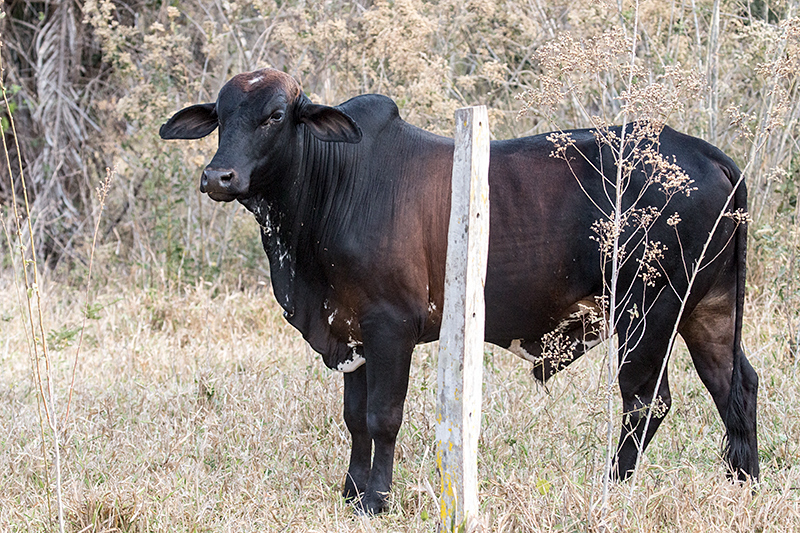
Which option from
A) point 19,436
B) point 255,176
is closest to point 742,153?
point 255,176

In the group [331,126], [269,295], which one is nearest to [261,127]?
[331,126]

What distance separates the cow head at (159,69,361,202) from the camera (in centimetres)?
338

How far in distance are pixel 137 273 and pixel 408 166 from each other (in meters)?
3.92

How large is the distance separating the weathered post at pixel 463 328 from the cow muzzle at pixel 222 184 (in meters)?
0.92

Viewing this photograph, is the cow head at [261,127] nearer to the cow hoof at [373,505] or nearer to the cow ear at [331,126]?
the cow ear at [331,126]

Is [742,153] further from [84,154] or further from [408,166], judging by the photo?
[84,154]

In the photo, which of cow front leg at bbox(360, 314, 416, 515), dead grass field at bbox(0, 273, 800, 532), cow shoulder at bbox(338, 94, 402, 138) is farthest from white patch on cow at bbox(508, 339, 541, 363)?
cow shoulder at bbox(338, 94, 402, 138)

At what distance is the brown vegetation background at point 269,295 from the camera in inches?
132

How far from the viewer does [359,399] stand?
3936 millimetres

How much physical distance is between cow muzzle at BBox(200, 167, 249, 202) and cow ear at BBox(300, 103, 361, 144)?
37 cm

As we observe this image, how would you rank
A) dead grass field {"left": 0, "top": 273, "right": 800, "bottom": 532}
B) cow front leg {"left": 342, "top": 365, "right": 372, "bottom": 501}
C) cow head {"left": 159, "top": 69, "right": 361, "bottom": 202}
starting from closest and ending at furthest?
dead grass field {"left": 0, "top": 273, "right": 800, "bottom": 532}, cow head {"left": 159, "top": 69, "right": 361, "bottom": 202}, cow front leg {"left": 342, "top": 365, "right": 372, "bottom": 501}

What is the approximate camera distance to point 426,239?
3.65 meters

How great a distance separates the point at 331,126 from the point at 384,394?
1050mm

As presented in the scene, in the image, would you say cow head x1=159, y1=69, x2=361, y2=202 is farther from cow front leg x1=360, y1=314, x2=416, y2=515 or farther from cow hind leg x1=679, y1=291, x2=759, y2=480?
cow hind leg x1=679, y1=291, x2=759, y2=480
